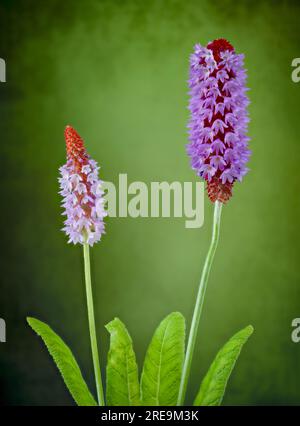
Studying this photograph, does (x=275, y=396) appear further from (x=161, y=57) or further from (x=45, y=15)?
(x=45, y=15)

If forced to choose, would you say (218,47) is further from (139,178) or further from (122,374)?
(122,374)

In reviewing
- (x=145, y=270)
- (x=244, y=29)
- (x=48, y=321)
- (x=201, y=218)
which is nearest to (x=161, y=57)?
(x=244, y=29)

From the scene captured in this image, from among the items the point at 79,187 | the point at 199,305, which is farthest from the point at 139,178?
the point at 199,305

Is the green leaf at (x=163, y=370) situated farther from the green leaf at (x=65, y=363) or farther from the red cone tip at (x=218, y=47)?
the red cone tip at (x=218, y=47)

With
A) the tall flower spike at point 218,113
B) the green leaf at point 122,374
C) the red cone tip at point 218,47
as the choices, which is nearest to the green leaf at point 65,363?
the green leaf at point 122,374

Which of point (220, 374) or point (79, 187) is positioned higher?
point (79, 187)

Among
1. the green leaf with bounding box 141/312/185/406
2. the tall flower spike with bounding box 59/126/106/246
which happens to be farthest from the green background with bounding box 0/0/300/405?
the tall flower spike with bounding box 59/126/106/246
